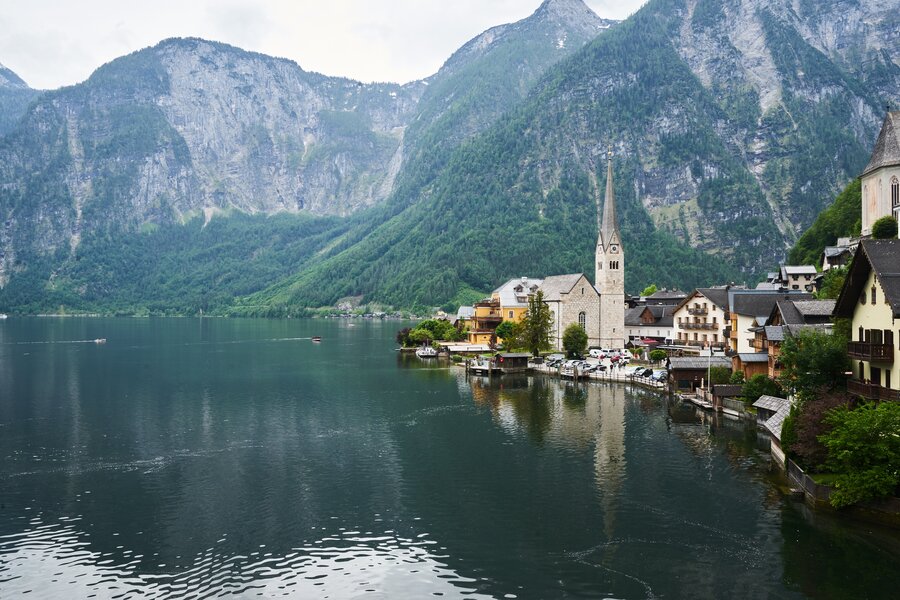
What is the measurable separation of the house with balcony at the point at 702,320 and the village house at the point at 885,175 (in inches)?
1153

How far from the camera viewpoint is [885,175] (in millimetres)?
77125

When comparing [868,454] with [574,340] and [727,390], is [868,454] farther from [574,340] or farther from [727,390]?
[574,340]

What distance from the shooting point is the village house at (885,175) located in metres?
76.3

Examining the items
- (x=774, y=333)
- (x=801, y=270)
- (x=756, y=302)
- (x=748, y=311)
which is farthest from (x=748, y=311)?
(x=801, y=270)

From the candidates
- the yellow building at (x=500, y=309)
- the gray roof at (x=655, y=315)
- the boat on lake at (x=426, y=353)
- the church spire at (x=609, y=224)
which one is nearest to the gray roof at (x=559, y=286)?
the yellow building at (x=500, y=309)

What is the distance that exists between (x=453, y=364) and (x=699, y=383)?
168 ft

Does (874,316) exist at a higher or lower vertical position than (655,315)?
higher

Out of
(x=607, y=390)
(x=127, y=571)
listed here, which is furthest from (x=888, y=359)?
(x=607, y=390)

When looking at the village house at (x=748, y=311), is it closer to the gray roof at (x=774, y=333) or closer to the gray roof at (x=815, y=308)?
the gray roof at (x=815, y=308)

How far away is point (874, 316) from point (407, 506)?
2853cm

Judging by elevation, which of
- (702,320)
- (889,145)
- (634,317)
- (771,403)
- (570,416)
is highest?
(889,145)

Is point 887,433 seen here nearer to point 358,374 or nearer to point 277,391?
point 277,391

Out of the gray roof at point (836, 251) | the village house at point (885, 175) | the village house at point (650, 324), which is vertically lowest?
the village house at point (650, 324)

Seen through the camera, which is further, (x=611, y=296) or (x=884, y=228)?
(x=611, y=296)
